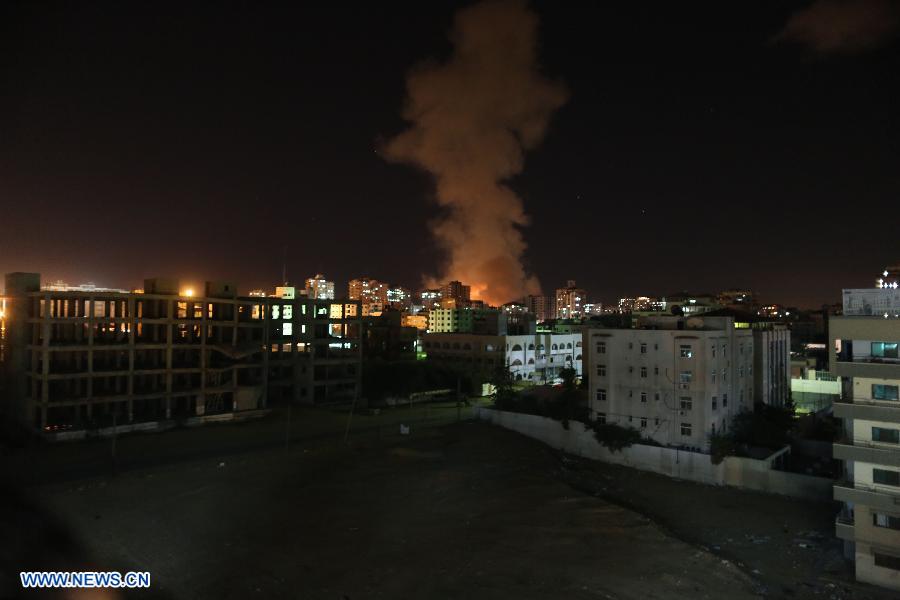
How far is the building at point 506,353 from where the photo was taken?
55.0 m

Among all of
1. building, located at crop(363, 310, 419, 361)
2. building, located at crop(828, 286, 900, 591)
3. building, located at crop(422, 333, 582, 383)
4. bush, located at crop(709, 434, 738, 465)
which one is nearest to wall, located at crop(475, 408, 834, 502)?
bush, located at crop(709, 434, 738, 465)

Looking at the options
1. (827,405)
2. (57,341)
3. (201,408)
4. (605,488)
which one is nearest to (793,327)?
(827,405)

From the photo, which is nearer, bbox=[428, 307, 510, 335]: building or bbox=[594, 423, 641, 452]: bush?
bbox=[594, 423, 641, 452]: bush

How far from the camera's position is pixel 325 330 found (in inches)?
1721

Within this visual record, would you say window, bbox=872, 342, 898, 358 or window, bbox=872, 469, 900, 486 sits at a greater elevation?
window, bbox=872, 342, 898, 358

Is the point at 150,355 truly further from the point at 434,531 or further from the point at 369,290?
the point at 369,290

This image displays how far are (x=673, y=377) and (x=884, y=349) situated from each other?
12.1 metres

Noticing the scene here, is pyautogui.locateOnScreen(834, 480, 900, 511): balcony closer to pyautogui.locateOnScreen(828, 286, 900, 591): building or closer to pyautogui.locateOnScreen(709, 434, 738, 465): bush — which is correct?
pyautogui.locateOnScreen(828, 286, 900, 591): building

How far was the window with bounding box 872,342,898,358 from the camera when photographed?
51.4 ft

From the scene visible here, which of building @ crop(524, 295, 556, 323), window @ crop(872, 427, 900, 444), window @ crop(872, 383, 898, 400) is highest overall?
building @ crop(524, 295, 556, 323)

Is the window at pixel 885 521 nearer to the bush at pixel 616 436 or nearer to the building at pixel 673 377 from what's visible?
the building at pixel 673 377

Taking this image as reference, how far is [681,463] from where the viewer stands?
25.4 m

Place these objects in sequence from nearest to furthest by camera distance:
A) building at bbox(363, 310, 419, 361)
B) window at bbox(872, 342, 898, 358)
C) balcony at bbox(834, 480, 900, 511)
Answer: balcony at bbox(834, 480, 900, 511) < window at bbox(872, 342, 898, 358) < building at bbox(363, 310, 419, 361)

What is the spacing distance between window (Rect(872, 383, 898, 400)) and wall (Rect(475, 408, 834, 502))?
7.57m
